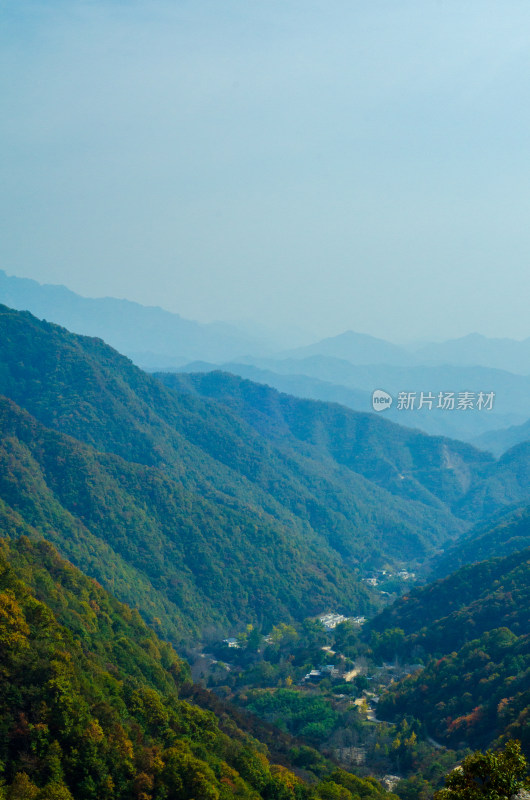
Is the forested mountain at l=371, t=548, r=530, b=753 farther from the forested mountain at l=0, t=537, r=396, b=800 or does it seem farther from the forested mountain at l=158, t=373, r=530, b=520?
the forested mountain at l=158, t=373, r=530, b=520

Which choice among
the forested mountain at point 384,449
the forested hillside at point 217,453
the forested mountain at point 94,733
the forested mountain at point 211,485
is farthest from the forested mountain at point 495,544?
the forested mountain at point 384,449

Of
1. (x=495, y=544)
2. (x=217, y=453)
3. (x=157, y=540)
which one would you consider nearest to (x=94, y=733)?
(x=157, y=540)

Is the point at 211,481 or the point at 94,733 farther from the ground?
the point at 211,481

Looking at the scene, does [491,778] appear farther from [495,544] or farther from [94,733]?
[495,544]

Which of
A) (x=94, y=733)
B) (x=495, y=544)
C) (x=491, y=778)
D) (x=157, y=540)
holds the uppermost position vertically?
(x=491, y=778)

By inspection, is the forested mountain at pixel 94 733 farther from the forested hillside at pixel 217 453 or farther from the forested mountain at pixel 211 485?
the forested hillside at pixel 217 453

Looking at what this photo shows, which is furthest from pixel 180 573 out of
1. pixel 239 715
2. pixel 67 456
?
pixel 239 715

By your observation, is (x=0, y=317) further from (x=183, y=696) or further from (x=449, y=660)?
(x=449, y=660)
